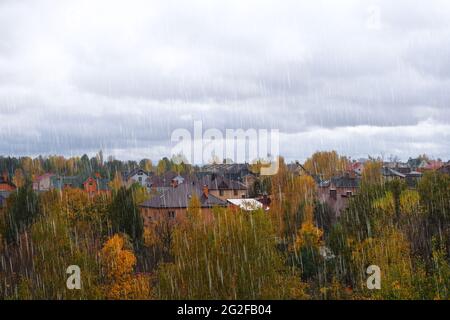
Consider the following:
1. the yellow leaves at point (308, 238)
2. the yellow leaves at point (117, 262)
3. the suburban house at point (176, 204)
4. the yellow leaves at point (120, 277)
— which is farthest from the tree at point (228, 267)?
the suburban house at point (176, 204)

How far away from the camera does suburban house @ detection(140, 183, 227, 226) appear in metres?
51.6

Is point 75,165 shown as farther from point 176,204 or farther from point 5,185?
point 176,204

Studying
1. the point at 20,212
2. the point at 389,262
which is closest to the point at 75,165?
the point at 20,212

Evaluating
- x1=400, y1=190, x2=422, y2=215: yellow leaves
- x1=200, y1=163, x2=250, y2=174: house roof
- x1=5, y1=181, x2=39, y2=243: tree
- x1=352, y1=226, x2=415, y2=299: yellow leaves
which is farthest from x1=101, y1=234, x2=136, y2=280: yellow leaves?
x1=200, y1=163, x2=250, y2=174: house roof

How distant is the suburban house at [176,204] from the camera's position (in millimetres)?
51562

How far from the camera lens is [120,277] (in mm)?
34438

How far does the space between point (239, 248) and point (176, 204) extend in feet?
93.3

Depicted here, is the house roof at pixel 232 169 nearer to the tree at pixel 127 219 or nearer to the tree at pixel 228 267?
the tree at pixel 127 219

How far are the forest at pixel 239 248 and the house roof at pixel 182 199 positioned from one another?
10.4 ft

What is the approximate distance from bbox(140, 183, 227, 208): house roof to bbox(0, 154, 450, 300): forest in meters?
3.19

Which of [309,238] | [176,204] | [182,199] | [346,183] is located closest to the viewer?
[309,238]

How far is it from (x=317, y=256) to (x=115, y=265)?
582 inches
